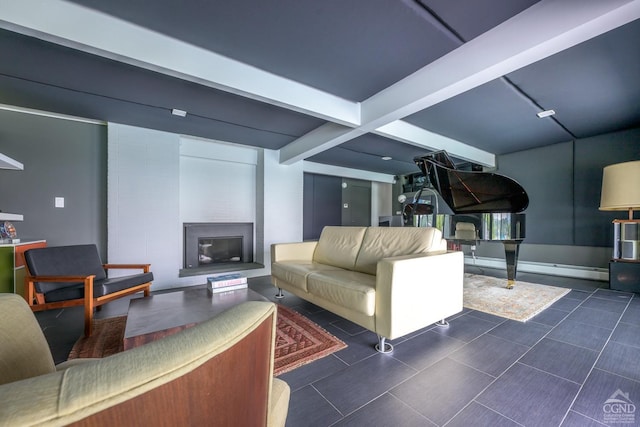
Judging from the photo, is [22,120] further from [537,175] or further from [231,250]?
[537,175]

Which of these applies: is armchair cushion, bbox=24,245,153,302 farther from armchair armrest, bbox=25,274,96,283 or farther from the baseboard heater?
the baseboard heater

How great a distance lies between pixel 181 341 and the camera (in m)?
0.35

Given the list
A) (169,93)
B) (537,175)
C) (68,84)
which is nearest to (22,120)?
(68,84)

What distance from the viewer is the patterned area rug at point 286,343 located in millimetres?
1748

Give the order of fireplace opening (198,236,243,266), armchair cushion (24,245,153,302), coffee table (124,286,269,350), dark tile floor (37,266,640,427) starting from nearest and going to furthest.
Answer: dark tile floor (37,266,640,427) → coffee table (124,286,269,350) → armchair cushion (24,245,153,302) → fireplace opening (198,236,243,266)

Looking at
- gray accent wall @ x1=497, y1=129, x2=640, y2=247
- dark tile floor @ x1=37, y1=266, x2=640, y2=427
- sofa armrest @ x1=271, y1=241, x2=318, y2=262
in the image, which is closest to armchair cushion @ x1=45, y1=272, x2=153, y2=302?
dark tile floor @ x1=37, y1=266, x2=640, y2=427

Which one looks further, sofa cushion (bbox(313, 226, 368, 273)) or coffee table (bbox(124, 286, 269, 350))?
sofa cushion (bbox(313, 226, 368, 273))

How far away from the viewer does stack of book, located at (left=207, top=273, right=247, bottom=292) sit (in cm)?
226

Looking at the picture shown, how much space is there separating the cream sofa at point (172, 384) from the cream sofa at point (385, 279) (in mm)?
1417

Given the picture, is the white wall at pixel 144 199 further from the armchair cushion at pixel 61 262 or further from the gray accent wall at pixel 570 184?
the gray accent wall at pixel 570 184

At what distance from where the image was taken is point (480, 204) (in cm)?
373

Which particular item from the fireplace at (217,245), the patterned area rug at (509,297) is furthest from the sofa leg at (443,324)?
the fireplace at (217,245)

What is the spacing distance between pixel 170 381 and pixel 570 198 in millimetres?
6039

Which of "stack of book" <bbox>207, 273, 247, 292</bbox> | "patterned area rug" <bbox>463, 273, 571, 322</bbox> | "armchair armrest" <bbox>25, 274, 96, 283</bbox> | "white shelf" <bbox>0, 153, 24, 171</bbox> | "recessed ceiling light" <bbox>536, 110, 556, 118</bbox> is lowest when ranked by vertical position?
"patterned area rug" <bbox>463, 273, 571, 322</bbox>
